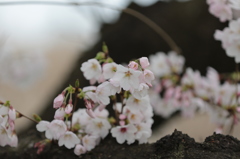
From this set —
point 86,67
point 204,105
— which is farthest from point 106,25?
point 86,67

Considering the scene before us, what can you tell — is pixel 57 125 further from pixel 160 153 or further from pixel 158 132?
pixel 158 132

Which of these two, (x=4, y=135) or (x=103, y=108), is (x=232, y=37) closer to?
(x=103, y=108)

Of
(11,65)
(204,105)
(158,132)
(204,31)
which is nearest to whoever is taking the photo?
(204,105)

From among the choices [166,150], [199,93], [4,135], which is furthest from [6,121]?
[199,93]

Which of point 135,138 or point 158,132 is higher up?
point 135,138

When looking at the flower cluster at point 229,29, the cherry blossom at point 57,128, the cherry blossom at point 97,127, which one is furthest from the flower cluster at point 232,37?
the cherry blossom at point 57,128

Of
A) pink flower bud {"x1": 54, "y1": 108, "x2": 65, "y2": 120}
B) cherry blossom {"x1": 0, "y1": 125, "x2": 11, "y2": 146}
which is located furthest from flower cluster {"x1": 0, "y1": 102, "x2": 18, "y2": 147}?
pink flower bud {"x1": 54, "y1": 108, "x2": 65, "y2": 120}

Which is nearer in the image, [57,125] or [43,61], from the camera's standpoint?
[57,125]
